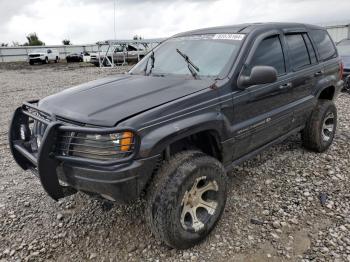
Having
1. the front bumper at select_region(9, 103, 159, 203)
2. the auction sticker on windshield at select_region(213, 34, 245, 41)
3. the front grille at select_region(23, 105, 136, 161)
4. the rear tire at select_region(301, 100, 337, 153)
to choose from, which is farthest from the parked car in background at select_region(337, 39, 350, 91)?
the front grille at select_region(23, 105, 136, 161)

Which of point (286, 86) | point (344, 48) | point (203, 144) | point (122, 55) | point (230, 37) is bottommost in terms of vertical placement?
point (122, 55)

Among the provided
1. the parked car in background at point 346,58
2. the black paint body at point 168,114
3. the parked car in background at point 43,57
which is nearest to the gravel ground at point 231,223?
the black paint body at point 168,114

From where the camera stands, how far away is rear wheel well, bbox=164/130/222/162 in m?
3.00

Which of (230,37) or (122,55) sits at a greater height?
(230,37)

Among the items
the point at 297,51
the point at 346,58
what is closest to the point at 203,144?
the point at 297,51

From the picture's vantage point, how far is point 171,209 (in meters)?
2.62

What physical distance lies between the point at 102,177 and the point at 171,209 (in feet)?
1.99

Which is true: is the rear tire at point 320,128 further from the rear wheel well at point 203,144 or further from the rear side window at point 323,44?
the rear wheel well at point 203,144

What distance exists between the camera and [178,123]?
2.67m

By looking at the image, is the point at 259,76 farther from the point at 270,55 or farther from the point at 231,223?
the point at 231,223

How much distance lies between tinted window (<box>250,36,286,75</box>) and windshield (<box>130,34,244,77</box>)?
26 centimetres

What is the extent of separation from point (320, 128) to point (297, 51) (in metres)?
1.17

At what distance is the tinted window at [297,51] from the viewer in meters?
4.09

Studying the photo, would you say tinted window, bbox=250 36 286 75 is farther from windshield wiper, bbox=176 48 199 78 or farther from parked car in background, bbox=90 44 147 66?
parked car in background, bbox=90 44 147 66
